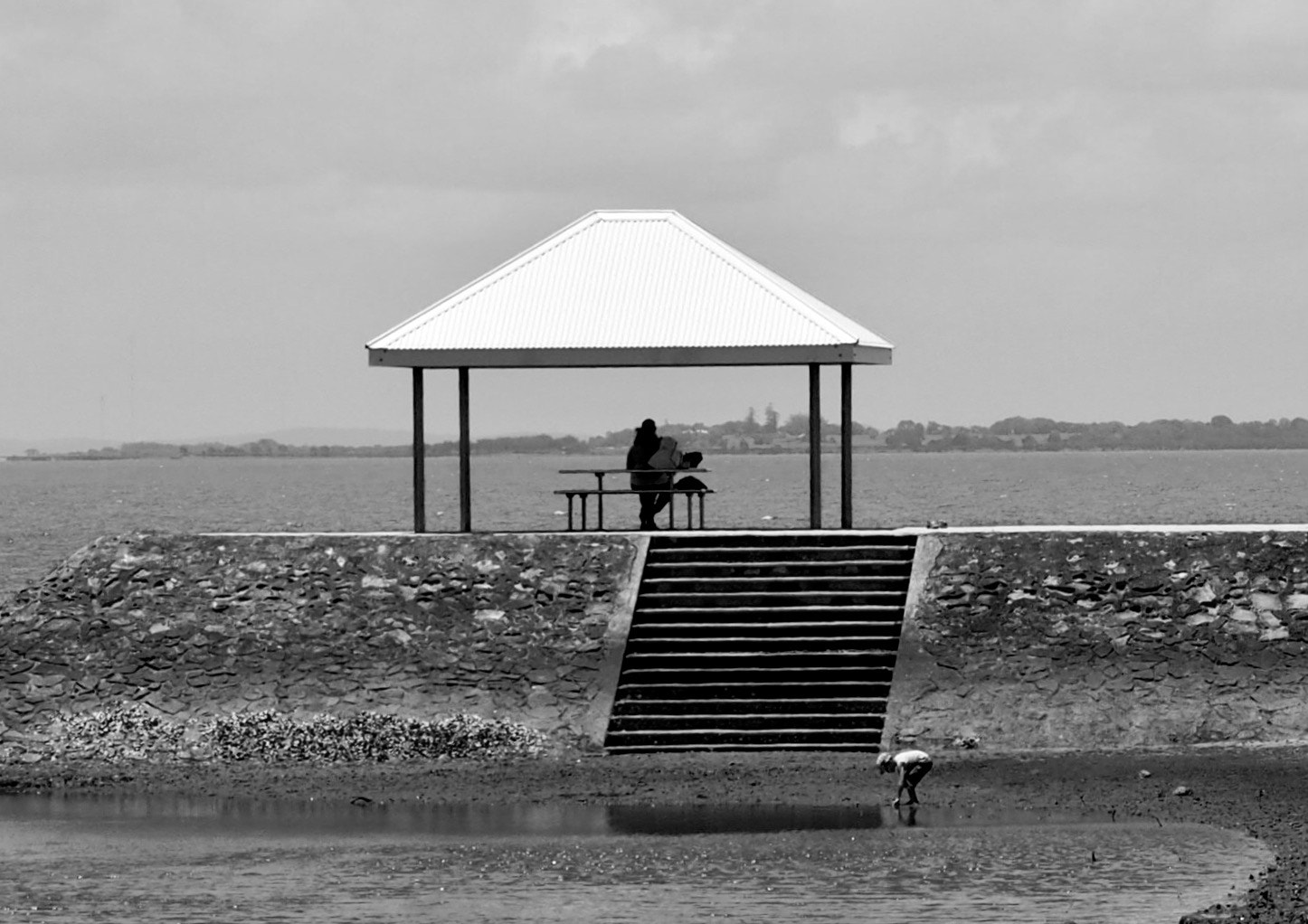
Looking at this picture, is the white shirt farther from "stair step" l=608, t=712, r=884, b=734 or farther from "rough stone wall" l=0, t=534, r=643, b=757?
"rough stone wall" l=0, t=534, r=643, b=757

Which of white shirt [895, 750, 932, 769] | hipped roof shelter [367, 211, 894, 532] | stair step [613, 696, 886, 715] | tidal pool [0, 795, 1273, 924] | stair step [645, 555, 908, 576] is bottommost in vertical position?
tidal pool [0, 795, 1273, 924]

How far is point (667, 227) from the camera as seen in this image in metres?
29.4

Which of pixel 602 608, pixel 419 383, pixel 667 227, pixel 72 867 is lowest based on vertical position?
pixel 72 867

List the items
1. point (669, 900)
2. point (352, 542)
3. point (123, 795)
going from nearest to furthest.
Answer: point (669, 900) < point (123, 795) < point (352, 542)

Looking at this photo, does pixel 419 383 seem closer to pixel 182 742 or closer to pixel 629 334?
pixel 629 334

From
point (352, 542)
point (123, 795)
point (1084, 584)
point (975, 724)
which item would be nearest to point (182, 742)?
point (123, 795)

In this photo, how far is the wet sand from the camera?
821 inches

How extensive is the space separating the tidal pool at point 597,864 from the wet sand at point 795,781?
0.46 metres

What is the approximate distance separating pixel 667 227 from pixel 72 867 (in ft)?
43.6

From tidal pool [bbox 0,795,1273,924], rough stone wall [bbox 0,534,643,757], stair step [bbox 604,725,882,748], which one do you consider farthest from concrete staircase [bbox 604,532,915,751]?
tidal pool [bbox 0,795,1273,924]

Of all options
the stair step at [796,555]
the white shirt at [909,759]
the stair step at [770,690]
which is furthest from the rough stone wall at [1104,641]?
the white shirt at [909,759]

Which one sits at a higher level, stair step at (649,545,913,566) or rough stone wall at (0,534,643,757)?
stair step at (649,545,913,566)

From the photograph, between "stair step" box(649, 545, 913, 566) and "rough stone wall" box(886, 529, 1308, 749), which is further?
"stair step" box(649, 545, 913, 566)

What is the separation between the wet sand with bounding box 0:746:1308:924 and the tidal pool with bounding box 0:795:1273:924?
0.46 metres
